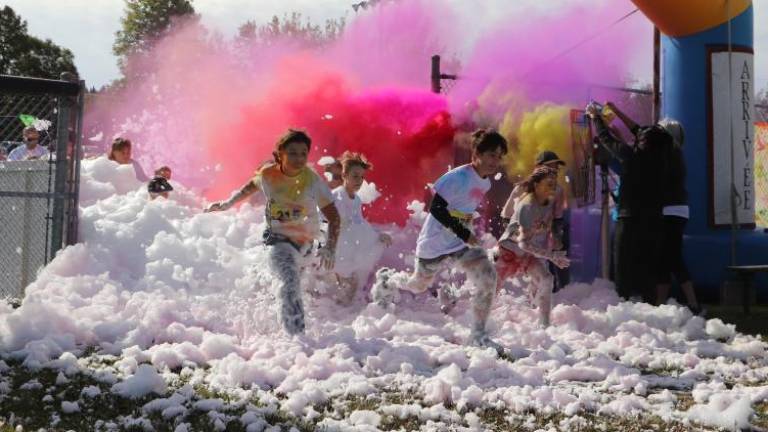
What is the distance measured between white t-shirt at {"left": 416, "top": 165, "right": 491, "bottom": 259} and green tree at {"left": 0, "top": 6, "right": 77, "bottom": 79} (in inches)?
1800

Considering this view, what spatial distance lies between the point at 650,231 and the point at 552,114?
1.98 meters

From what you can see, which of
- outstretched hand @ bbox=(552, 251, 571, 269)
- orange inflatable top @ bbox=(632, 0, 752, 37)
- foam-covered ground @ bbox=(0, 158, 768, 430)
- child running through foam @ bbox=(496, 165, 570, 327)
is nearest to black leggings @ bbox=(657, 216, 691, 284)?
foam-covered ground @ bbox=(0, 158, 768, 430)

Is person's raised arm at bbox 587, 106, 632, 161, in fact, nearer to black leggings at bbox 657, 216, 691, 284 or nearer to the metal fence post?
black leggings at bbox 657, 216, 691, 284

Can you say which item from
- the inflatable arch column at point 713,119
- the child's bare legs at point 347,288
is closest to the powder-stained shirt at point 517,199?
the child's bare legs at point 347,288

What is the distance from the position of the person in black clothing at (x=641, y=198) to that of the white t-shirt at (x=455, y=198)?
2.24 meters

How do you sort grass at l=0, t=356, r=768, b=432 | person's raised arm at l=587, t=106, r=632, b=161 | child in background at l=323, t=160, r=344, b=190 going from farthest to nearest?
child in background at l=323, t=160, r=344, b=190
person's raised arm at l=587, t=106, r=632, b=161
grass at l=0, t=356, r=768, b=432

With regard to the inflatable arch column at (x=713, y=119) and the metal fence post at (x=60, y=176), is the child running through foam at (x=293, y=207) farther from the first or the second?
the inflatable arch column at (x=713, y=119)

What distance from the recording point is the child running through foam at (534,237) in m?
7.73

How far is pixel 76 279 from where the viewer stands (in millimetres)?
7789

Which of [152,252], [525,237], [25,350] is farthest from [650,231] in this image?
[25,350]

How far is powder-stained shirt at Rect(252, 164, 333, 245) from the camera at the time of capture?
6824 mm

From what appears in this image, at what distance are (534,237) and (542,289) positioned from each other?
519 millimetres

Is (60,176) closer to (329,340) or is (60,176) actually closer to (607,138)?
(329,340)

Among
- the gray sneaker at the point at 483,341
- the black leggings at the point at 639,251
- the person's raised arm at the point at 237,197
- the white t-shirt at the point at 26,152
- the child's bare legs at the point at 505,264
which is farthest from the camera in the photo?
the white t-shirt at the point at 26,152
